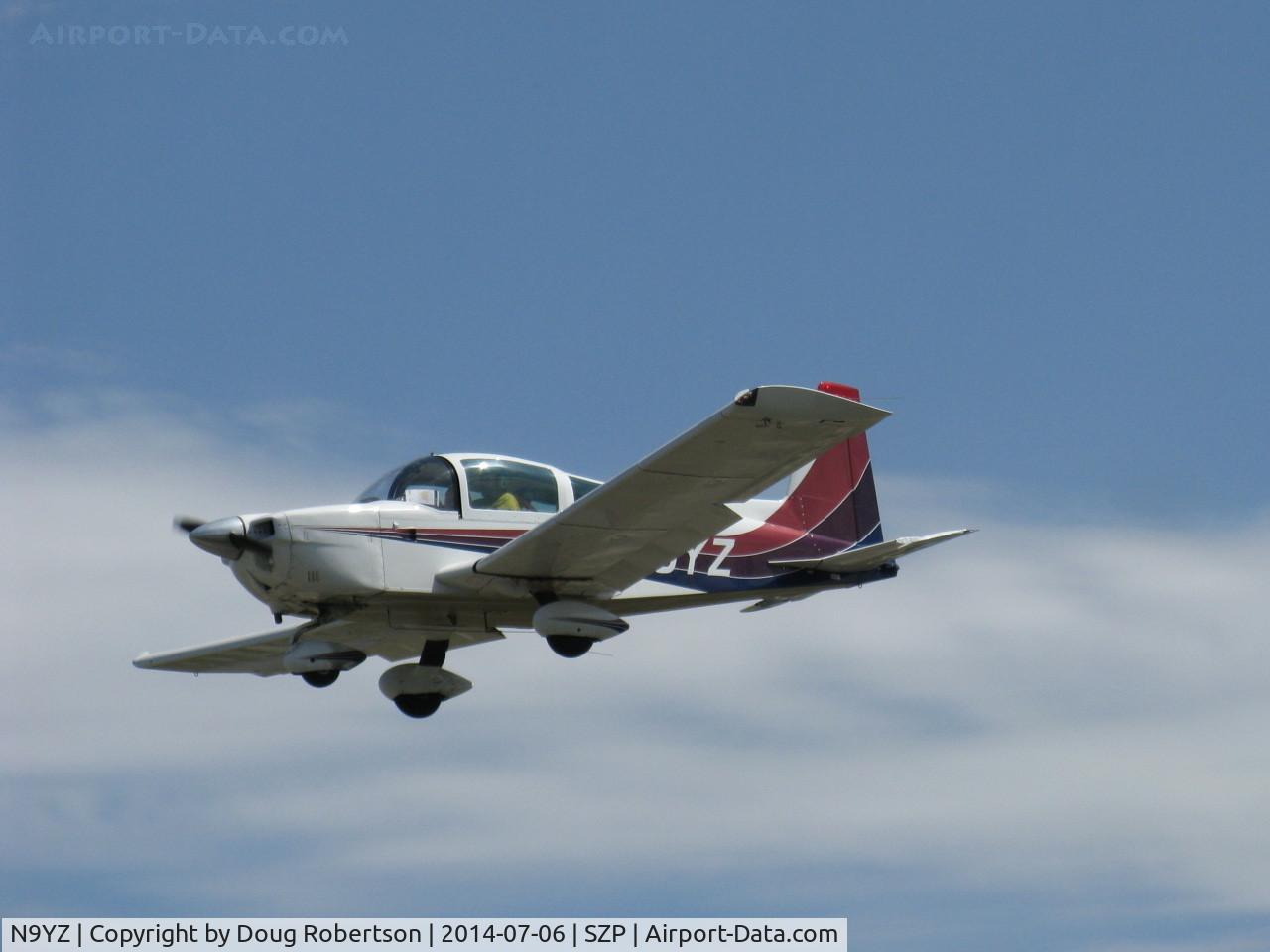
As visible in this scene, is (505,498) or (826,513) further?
(826,513)

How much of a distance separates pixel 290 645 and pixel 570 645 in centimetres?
409

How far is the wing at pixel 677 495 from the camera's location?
16.0 m

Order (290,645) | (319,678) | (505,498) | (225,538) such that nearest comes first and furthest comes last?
(225,538) → (505,498) → (319,678) → (290,645)

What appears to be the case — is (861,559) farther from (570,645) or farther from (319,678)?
(319,678)

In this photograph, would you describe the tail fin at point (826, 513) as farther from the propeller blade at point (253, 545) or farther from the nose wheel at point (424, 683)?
the propeller blade at point (253, 545)

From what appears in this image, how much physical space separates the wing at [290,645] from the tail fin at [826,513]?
10.5 ft

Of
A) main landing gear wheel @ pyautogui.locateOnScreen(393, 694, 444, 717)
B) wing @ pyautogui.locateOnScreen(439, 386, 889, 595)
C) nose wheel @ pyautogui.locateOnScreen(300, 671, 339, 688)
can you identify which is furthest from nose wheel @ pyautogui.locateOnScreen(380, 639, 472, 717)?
wing @ pyautogui.locateOnScreen(439, 386, 889, 595)

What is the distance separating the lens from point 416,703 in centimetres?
2109

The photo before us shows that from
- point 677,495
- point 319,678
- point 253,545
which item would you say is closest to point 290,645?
point 319,678

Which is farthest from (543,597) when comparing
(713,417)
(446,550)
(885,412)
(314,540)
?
(885,412)

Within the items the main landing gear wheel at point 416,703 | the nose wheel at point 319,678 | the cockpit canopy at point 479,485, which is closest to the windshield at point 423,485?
the cockpit canopy at point 479,485

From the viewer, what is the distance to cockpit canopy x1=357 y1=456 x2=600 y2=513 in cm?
1950

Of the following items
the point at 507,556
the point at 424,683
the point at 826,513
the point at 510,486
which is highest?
the point at 826,513

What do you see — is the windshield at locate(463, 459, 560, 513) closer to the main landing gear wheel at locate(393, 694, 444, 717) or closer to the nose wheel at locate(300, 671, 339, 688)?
the nose wheel at locate(300, 671, 339, 688)
